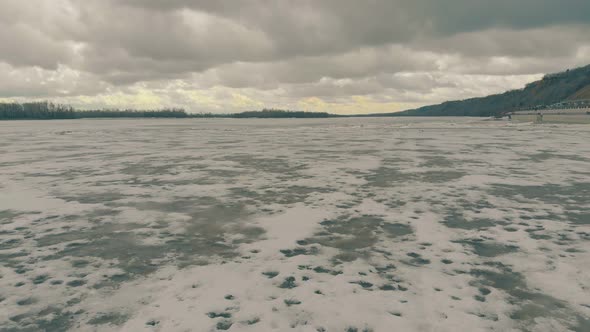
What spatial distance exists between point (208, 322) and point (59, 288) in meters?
2.37

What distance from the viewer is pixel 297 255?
6.21m

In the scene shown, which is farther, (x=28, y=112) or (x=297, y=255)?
(x=28, y=112)

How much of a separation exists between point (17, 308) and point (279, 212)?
17.4ft

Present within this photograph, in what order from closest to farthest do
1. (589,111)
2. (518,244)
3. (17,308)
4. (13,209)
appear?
(17,308), (518,244), (13,209), (589,111)

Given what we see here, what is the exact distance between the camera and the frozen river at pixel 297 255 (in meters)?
4.27

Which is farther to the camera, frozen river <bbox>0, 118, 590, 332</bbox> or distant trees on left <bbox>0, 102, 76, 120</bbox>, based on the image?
distant trees on left <bbox>0, 102, 76, 120</bbox>

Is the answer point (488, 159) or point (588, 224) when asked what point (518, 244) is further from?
point (488, 159)

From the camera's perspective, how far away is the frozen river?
4273 millimetres

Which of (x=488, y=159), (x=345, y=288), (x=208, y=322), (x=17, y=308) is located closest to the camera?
(x=208, y=322)

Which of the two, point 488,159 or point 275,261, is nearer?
point 275,261

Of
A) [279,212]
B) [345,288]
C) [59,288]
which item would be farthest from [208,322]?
[279,212]

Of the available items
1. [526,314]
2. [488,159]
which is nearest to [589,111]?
[488,159]

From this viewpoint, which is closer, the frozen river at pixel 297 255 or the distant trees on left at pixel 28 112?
the frozen river at pixel 297 255

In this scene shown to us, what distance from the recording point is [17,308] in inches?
176
